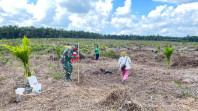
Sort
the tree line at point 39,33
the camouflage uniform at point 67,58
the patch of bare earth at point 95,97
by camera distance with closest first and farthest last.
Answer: the patch of bare earth at point 95,97
the camouflage uniform at point 67,58
the tree line at point 39,33

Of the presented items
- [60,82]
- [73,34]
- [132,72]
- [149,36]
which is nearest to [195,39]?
[149,36]

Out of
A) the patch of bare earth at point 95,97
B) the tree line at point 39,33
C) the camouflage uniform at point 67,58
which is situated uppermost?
the tree line at point 39,33

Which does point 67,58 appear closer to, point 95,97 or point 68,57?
point 68,57

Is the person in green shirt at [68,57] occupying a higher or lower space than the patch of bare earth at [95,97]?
higher

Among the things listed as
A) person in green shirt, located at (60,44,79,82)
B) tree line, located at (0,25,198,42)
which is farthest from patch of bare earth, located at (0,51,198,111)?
tree line, located at (0,25,198,42)

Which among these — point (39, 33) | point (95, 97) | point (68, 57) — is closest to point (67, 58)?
point (68, 57)

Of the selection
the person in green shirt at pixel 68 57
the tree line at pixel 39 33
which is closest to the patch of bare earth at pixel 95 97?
the person in green shirt at pixel 68 57

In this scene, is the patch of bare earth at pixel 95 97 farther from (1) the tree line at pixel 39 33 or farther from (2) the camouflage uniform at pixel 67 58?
(1) the tree line at pixel 39 33

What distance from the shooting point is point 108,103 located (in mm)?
3691

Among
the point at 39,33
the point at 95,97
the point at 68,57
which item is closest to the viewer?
the point at 95,97

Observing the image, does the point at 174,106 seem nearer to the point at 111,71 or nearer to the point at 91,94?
the point at 91,94

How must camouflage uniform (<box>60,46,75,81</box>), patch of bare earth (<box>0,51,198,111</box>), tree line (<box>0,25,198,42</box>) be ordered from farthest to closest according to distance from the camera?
tree line (<box>0,25,198,42</box>), camouflage uniform (<box>60,46,75,81</box>), patch of bare earth (<box>0,51,198,111</box>)

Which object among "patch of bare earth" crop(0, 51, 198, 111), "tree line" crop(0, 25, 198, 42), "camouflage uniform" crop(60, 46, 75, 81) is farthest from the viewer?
"tree line" crop(0, 25, 198, 42)

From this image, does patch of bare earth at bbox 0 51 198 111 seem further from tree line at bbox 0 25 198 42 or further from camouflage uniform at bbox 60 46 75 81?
tree line at bbox 0 25 198 42
